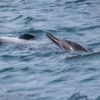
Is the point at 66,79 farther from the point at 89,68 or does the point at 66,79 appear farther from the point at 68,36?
the point at 68,36

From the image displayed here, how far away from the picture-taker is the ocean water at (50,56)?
8.94 m

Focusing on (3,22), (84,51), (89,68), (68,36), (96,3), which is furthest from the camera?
(96,3)

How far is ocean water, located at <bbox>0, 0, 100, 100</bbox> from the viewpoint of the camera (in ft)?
29.3

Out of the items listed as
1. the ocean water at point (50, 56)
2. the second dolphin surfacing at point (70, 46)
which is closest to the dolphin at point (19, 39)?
the ocean water at point (50, 56)

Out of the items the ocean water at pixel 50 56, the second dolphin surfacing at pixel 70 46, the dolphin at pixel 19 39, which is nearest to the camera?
the ocean water at pixel 50 56

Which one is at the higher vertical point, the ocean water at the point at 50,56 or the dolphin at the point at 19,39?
the dolphin at the point at 19,39

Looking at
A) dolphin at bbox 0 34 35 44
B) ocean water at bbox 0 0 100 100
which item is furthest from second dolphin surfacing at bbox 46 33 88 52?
dolphin at bbox 0 34 35 44

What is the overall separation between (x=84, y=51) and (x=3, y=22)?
4.31 metres

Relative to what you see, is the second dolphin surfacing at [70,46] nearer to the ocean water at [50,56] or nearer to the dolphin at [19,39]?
the ocean water at [50,56]

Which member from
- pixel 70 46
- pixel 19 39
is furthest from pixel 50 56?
pixel 19 39

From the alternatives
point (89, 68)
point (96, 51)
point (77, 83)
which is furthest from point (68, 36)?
point (77, 83)

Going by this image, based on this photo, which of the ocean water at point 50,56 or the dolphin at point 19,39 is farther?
the dolphin at point 19,39

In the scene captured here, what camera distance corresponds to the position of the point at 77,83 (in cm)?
922

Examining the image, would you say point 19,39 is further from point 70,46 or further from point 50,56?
point 70,46
